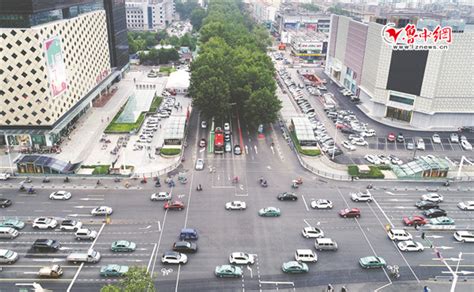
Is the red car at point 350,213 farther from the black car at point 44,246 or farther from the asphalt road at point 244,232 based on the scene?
the black car at point 44,246

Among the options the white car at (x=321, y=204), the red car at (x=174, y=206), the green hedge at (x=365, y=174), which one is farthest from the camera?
the green hedge at (x=365, y=174)

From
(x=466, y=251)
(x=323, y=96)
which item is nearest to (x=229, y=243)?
(x=466, y=251)

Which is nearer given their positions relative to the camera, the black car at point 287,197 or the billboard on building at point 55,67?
the black car at point 287,197

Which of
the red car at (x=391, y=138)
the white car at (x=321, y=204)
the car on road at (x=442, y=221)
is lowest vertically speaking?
the white car at (x=321, y=204)

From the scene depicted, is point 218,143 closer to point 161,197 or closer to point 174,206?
point 161,197

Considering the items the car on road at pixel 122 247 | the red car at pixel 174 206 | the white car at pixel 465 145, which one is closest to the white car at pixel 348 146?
the white car at pixel 465 145

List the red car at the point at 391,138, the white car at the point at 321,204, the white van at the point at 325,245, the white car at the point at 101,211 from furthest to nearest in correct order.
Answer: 1. the red car at the point at 391,138
2. the white car at the point at 321,204
3. the white car at the point at 101,211
4. the white van at the point at 325,245
